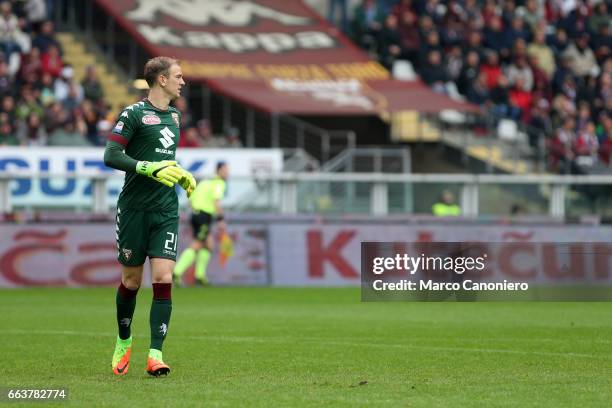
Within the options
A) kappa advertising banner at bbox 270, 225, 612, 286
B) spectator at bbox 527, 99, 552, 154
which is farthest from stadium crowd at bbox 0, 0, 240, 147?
spectator at bbox 527, 99, 552, 154

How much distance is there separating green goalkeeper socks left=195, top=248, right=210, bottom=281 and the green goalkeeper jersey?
45.9 ft

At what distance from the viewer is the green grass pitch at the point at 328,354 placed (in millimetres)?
9312

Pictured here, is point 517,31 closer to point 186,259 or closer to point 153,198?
point 186,259

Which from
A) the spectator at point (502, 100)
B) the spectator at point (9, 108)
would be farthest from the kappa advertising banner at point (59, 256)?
the spectator at point (502, 100)

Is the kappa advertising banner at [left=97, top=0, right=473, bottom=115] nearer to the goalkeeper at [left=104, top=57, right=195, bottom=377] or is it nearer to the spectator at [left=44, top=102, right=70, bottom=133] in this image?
the spectator at [left=44, top=102, right=70, bottom=133]

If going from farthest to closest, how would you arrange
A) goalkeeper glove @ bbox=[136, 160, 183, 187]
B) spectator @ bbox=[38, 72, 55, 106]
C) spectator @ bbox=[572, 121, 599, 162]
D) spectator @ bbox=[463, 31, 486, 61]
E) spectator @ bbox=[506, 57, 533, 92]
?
spectator @ bbox=[463, 31, 486, 61] < spectator @ bbox=[506, 57, 533, 92] < spectator @ bbox=[572, 121, 599, 162] < spectator @ bbox=[38, 72, 55, 106] < goalkeeper glove @ bbox=[136, 160, 183, 187]

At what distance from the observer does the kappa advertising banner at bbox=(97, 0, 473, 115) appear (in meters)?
31.7

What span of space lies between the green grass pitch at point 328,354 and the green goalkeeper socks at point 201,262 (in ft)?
14.9

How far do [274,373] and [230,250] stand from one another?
1497cm

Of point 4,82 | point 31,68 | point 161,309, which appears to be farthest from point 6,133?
point 161,309

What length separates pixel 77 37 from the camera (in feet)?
110

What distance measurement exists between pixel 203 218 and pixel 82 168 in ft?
11.9

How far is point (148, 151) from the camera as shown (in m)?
10.5

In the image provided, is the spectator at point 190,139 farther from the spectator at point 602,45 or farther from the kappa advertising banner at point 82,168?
the spectator at point 602,45
